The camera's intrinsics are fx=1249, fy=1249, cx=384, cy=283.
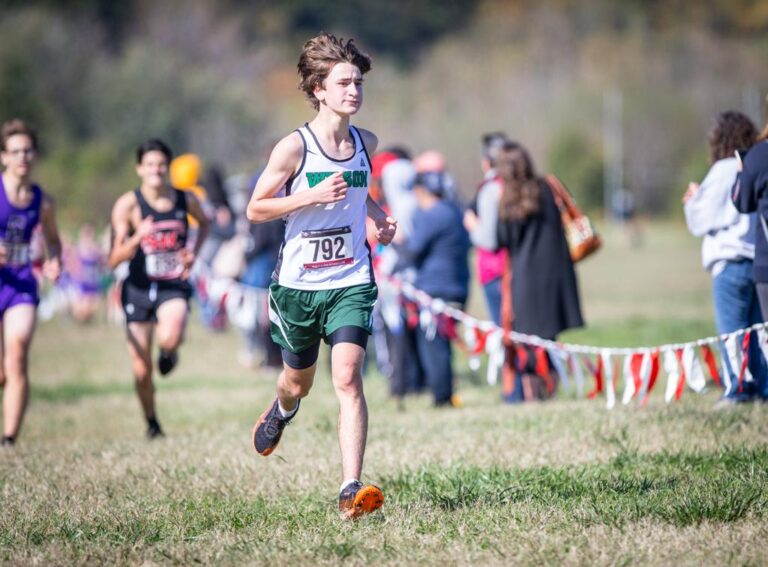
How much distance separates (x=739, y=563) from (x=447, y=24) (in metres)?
106

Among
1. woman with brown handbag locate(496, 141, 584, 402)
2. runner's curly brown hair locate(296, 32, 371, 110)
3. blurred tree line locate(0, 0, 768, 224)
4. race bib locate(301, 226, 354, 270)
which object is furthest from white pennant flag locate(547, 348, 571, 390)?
blurred tree line locate(0, 0, 768, 224)

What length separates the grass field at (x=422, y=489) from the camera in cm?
535

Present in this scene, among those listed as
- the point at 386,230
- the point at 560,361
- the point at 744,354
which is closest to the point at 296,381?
the point at 386,230

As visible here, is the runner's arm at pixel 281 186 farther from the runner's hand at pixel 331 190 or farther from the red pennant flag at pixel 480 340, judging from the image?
the red pennant flag at pixel 480 340

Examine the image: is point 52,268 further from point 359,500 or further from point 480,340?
point 359,500

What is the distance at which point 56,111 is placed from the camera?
64500 mm

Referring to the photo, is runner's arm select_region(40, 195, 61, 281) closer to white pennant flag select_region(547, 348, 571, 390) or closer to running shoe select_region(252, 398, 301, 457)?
running shoe select_region(252, 398, 301, 457)

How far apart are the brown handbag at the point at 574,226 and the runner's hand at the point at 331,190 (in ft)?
17.3

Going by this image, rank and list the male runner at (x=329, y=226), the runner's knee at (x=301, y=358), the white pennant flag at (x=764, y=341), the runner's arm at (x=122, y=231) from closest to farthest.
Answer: the male runner at (x=329, y=226) → the runner's knee at (x=301, y=358) → the white pennant flag at (x=764, y=341) → the runner's arm at (x=122, y=231)

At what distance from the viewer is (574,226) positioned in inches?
438

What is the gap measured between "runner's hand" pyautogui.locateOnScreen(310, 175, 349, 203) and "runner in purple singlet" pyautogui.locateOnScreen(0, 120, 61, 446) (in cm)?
405

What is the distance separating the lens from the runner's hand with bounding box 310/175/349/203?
5.93m

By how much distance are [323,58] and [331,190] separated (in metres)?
0.73

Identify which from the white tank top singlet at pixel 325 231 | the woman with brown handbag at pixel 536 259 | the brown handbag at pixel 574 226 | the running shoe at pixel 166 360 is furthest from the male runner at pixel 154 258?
the white tank top singlet at pixel 325 231
